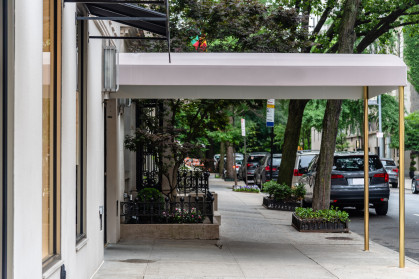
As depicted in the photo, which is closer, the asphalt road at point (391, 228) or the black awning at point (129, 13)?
the black awning at point (129, 13)

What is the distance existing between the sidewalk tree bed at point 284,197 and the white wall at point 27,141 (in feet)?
50.8

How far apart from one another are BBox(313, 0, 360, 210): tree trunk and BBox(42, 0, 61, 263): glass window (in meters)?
8.26

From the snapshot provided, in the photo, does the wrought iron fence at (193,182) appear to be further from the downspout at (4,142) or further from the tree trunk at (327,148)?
the downspout at (4,142)

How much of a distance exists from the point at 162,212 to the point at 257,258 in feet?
10.2

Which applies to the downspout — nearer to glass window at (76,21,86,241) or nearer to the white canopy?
glass window at (76,21,86,241)

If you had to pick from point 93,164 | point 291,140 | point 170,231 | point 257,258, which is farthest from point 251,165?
point 93,164

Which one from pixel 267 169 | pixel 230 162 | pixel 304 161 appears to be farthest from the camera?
pixel 230 162

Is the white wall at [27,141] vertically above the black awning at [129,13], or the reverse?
the black awning at [129,13]

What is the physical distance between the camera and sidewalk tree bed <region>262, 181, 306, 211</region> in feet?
65.9

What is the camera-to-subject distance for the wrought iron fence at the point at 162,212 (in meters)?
12.7

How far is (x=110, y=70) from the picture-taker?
30.5 ft

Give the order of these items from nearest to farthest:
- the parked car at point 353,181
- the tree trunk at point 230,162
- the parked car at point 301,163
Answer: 1. the parked car at point 353,181
2. the parked car at point 301,163
3. the tree trunk at point 230,162

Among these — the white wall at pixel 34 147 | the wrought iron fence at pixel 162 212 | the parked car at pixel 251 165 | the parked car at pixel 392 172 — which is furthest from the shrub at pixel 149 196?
the parked car at pixel 251 165

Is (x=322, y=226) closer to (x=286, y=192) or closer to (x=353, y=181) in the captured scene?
(x=353, y=181)
